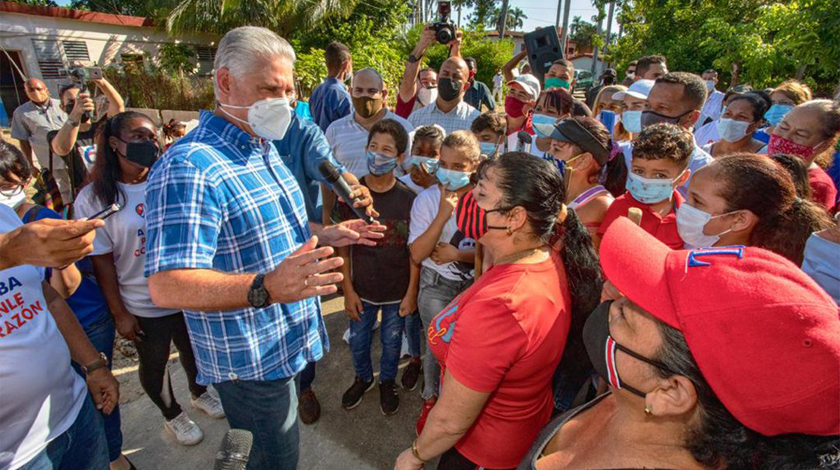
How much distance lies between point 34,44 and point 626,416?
19482 millimetres

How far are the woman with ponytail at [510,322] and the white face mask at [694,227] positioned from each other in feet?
2.36

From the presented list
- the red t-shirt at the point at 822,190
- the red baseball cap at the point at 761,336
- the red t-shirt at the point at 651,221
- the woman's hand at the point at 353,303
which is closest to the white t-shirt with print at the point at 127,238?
the woman's hand at the point at 353,303

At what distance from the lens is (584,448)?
3.96ft

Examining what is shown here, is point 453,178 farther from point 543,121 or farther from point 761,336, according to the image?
point 761,336

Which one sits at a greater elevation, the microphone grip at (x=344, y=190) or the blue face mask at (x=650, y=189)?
the microphone grip at (x=344, y=190)

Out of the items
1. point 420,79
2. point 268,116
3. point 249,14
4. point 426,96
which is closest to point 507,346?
point 268,116

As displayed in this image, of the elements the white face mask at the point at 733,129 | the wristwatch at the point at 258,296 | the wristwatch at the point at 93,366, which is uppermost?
the white face mask at the point at 733,129

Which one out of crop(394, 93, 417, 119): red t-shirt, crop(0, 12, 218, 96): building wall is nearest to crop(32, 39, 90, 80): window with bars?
crop(0, 12, 218, 96): building wall

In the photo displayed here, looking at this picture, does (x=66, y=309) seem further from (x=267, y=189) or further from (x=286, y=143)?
(x=286, y=143)

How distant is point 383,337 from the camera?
311 centimetres

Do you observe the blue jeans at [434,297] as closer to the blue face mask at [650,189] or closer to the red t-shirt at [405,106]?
the blue face mask at [650,189]

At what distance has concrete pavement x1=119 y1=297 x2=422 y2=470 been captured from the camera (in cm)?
268

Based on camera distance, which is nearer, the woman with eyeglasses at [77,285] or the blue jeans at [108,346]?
the woman with eyeglasses at [77,285]

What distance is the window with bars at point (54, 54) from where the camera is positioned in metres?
13.9
